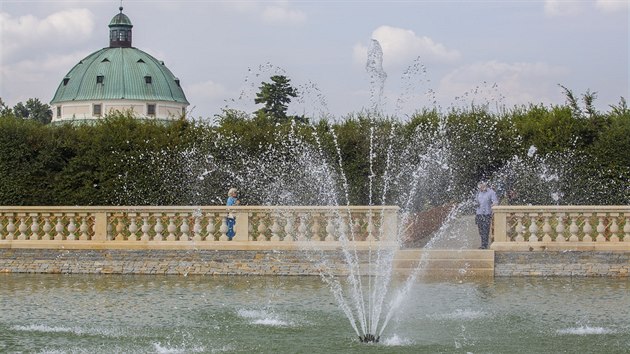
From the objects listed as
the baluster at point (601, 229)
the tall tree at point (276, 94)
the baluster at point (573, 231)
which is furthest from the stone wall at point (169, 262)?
the tall tree at point (276, 94)

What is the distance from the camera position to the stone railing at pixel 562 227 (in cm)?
2060

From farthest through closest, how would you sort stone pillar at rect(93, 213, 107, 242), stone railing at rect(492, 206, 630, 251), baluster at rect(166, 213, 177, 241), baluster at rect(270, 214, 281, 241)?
stone pillar at rect(93, 213, 107, 242), baluster at rect(166, 213, 177, 241), baluster at rect(270, 214, 281, 241), stone railing at rect(492, 206, 630, 251)

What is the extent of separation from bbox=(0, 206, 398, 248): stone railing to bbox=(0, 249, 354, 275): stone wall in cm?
17

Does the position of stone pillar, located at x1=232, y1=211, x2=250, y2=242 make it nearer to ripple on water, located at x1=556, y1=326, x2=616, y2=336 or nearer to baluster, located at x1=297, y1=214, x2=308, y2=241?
baluster, located at x1=297, y1=214, x2=308, y2=241

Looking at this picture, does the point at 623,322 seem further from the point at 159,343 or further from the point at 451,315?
the point at 159,343

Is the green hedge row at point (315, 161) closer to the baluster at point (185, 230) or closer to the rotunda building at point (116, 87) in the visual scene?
the baluster at point (185, 230)

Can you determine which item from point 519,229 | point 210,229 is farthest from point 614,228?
point 210,229

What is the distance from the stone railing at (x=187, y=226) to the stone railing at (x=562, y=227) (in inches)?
90.1

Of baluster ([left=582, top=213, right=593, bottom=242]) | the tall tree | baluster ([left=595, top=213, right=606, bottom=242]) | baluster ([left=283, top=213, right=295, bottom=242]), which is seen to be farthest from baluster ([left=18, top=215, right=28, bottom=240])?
the tall tree

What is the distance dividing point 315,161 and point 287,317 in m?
15.4

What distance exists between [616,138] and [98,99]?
6849 cm

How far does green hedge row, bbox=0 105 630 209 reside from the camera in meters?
29.3

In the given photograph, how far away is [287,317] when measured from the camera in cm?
1526

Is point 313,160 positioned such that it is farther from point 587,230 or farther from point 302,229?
point 587,230
